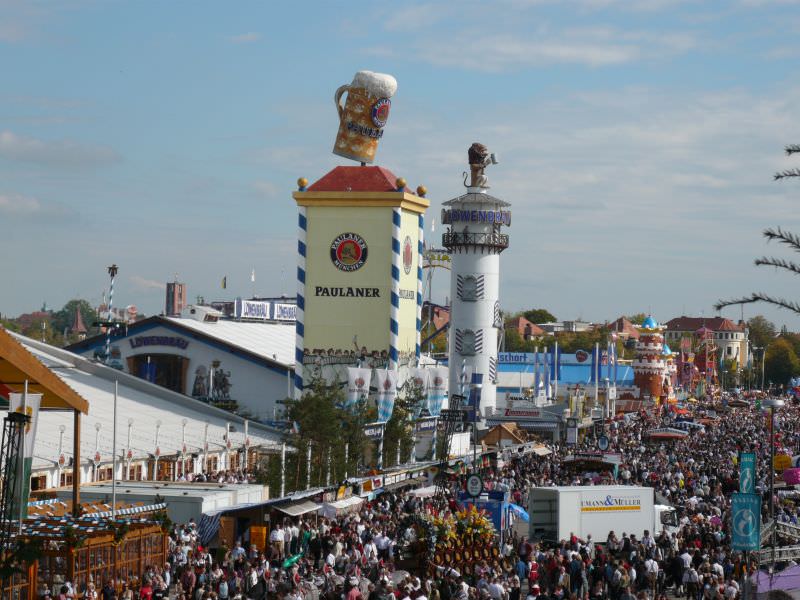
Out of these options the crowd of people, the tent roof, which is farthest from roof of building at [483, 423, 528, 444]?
the tent roof

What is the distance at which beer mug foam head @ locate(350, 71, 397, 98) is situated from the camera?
6375cm

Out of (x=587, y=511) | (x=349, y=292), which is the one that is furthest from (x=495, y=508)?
(x=349, y=292)

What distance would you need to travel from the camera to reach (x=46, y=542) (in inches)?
872

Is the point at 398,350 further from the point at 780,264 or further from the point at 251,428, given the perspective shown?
the point at 780,264

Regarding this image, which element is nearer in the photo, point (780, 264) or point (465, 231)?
point (780, 264)

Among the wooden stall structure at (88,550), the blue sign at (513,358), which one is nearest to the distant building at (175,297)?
the blue sign at (513,358)

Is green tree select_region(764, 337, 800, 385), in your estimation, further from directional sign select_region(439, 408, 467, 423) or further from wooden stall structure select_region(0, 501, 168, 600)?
wooden stall structure select_region(0, 501, 168, 600)

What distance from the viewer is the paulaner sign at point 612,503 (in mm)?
33969

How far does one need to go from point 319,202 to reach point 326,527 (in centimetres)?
3153

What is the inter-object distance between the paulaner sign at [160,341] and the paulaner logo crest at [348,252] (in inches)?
335

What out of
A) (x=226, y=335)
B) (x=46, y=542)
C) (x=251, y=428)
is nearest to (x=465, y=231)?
(x=226, y=335)

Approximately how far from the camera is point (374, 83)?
209ft

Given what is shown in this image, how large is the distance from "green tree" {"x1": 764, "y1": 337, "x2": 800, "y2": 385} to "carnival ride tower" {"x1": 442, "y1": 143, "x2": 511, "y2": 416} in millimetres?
122723

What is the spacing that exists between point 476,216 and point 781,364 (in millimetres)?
127337
